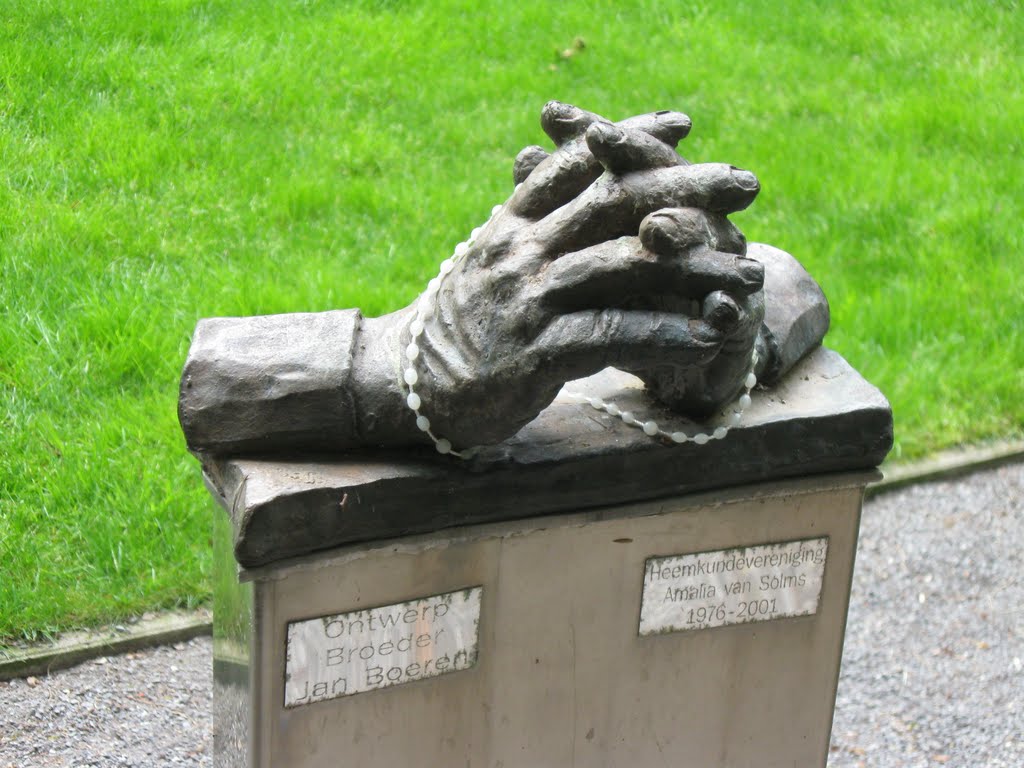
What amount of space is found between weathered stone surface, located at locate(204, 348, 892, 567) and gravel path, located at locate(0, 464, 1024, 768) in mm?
1040

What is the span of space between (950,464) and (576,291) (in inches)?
98.4

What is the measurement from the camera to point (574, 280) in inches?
76.1

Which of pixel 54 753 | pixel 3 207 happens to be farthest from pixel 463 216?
pixel 54 753

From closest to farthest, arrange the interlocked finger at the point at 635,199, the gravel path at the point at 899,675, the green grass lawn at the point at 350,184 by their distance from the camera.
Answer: the interlocked finger at the point at 635,199, the gravel path at the point at 899,675, the green grass lawn at the point at 350,184

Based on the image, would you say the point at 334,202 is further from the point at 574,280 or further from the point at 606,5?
the point at 574,280

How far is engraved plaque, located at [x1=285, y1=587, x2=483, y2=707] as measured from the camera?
2.12 m

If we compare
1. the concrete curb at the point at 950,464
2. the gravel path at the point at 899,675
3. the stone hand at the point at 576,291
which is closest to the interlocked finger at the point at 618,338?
the stone hand at the point at 576,291

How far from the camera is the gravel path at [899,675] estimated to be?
9.78ft

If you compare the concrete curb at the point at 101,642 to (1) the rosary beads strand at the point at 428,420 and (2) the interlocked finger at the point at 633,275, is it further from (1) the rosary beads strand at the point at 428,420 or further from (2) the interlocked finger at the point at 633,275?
(2) the interlocked finger at the point at 633,275

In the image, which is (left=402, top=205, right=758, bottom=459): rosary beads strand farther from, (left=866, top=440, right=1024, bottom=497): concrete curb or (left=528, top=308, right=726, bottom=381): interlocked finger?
(left=866, top=440, right=1024, bottom=497): concrete curb

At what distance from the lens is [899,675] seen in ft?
11.3

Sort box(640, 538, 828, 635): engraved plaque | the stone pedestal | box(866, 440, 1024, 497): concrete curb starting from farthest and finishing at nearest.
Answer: box(866, 440, 1024, 497): concrete curb → box(640, 538, 828, 635): engraved plaque → the stone pedestal

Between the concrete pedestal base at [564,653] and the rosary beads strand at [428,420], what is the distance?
13 cm

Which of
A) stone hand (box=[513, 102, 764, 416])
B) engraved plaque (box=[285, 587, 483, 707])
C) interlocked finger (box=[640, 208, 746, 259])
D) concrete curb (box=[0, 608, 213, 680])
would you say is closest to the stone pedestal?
engraved plaque (box=[285, 587, 483, 707])
